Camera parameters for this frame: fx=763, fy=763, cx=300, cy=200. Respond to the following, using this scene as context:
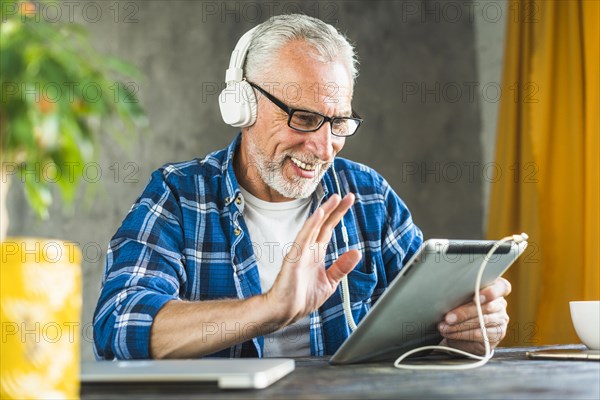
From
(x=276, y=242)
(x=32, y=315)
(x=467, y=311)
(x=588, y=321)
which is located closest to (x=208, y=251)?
(x=276, y=242)

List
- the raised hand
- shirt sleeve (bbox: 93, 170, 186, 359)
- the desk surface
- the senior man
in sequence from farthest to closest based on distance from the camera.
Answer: the senior man < shirt sleeve (bbox: 93, 170, 186, 359) < the raised hand < the desk surface

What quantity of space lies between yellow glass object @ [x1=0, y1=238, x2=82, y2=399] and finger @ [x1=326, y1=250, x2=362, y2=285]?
0.77 meters

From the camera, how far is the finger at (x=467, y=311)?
1359 mm

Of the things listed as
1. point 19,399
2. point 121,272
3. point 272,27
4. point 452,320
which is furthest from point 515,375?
point 272,27

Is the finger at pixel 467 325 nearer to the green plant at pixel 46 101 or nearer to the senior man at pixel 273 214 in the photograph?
the senior man at pixel 273 214

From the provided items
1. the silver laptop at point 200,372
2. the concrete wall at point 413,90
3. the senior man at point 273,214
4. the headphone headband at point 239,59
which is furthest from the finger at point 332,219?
the concrete wall at point 413,90

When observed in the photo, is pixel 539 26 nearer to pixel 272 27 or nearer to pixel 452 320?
pixel 272 27

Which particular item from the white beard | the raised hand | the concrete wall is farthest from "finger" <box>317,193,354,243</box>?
the concrete wall

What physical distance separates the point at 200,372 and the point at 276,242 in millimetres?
933

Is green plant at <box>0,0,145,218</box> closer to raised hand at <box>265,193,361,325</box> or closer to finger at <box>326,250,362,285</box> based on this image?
raised hand at <box>265,193,361,325</box>

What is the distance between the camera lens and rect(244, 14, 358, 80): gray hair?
5.93 feet

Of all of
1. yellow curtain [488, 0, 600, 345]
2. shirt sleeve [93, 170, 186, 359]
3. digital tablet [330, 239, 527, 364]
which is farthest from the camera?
yellow curtain [488, 0, 600, 345]

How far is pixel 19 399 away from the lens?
61 centimetres

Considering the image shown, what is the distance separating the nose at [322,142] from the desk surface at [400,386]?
0.73m
